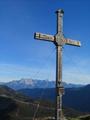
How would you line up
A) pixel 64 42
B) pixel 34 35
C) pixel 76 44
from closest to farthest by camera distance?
1. pixel 34 35
2. pixel 64 42
3. pixel 76 44

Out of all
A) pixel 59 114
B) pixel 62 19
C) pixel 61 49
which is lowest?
pixel 59 114

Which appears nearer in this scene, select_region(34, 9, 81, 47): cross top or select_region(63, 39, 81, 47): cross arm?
select_region(34, 9, 81, 47): cross top

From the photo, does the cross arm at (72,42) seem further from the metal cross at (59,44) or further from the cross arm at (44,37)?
the cross arm at (44,37)

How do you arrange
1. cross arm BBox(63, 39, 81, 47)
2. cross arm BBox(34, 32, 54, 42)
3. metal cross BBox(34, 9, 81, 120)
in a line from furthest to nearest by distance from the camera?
cross arm BBox(63, 39, 81, 47), metal cross BBox(34, 9, 81, 120), cross arm BBox(34, 32, 54, 42)

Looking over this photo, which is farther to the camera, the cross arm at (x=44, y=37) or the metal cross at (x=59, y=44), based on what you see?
the metal cross at (x=59, y=44)

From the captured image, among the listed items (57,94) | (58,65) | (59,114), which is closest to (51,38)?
(58,65)

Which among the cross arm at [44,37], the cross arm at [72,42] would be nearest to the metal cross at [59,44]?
the cross arm at [44,37]

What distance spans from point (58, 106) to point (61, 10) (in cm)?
389

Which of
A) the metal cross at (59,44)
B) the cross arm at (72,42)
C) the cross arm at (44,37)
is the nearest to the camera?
the cross arm at (44,37)

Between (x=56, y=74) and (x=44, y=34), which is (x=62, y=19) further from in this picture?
(x=56, y=74)

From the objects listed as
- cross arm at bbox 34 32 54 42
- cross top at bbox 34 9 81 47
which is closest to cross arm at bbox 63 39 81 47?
cross top at bbox 34 9 81 47

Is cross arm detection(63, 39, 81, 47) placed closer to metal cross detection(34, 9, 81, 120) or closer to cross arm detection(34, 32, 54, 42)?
metal cross detection(34, 9, 81, 120)

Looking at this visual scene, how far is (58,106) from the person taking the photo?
12.8 metres

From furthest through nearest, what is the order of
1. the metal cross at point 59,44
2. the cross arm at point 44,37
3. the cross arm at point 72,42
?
1. the cross arm at point 72,42
2. the metal cross at point 59,44
3. the cross arm at point 44,37
